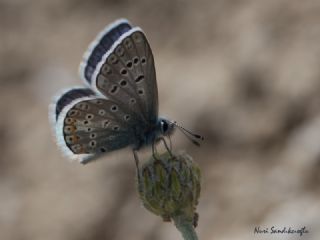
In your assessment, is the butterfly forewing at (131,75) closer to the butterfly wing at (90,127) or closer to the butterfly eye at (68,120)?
the butterfly wing at (90,127)

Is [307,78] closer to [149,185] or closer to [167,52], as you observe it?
[167,52]

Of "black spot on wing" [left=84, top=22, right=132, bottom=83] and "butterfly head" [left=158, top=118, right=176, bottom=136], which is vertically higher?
"black spot on wing" [left=84, top=22, right=132, bottom=83]

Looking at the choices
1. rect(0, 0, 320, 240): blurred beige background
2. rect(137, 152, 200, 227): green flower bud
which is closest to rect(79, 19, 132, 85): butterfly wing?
rect(137, 152, 200, 227): green flower bud

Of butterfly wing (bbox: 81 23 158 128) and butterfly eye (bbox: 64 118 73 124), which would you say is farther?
butterfly eye (bbox: 64 118 73 124)

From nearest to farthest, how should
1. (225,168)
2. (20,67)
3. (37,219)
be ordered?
(225,168), (37,219), (20,67)

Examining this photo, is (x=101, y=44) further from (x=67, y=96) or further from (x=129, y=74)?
(x=67, y=96)

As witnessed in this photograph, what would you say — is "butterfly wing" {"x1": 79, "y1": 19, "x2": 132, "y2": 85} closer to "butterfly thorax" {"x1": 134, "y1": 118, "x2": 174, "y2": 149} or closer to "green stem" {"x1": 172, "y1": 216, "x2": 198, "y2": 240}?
"butterfly thorax" {"x1": 134, "y1": 118, "x2": 174, "y2": 149}

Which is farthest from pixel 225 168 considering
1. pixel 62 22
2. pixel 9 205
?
pixel 62 22
